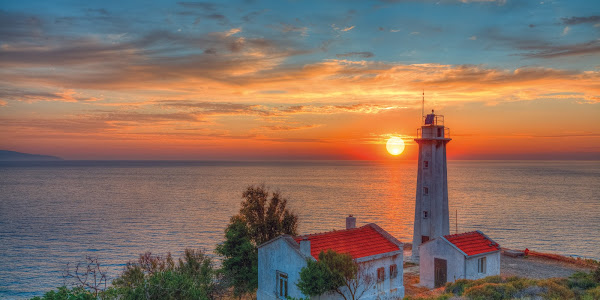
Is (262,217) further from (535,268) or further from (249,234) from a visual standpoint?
(535,268)

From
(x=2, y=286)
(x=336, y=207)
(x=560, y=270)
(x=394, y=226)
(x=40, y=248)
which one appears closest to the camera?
(x=560, y=270)

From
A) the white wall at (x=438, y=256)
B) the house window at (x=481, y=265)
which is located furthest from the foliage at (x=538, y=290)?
the house window at (x=481, y=265)

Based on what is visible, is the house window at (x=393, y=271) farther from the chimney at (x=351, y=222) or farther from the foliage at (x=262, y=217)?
the foliage at (x=262, y=217)

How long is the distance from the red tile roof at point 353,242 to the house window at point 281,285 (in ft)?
7.31

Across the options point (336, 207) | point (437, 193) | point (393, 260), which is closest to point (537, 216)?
point (336, 207)

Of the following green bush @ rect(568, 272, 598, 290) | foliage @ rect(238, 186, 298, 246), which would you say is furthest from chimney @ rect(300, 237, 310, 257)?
green bush @ rect(568, 272, 598, 290)

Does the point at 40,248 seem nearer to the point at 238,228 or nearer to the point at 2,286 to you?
the point at 2,286

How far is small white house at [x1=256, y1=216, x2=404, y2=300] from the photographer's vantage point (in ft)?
73.0

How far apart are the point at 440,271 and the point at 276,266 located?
12.0 m

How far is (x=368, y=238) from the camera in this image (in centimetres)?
2569

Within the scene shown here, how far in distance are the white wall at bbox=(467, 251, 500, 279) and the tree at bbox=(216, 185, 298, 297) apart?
13.5 metres

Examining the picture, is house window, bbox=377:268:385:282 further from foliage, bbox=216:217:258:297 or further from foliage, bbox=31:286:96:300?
foliage, bbox=31:286:96:300

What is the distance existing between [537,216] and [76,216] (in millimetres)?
87805

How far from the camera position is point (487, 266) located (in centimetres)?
2778
